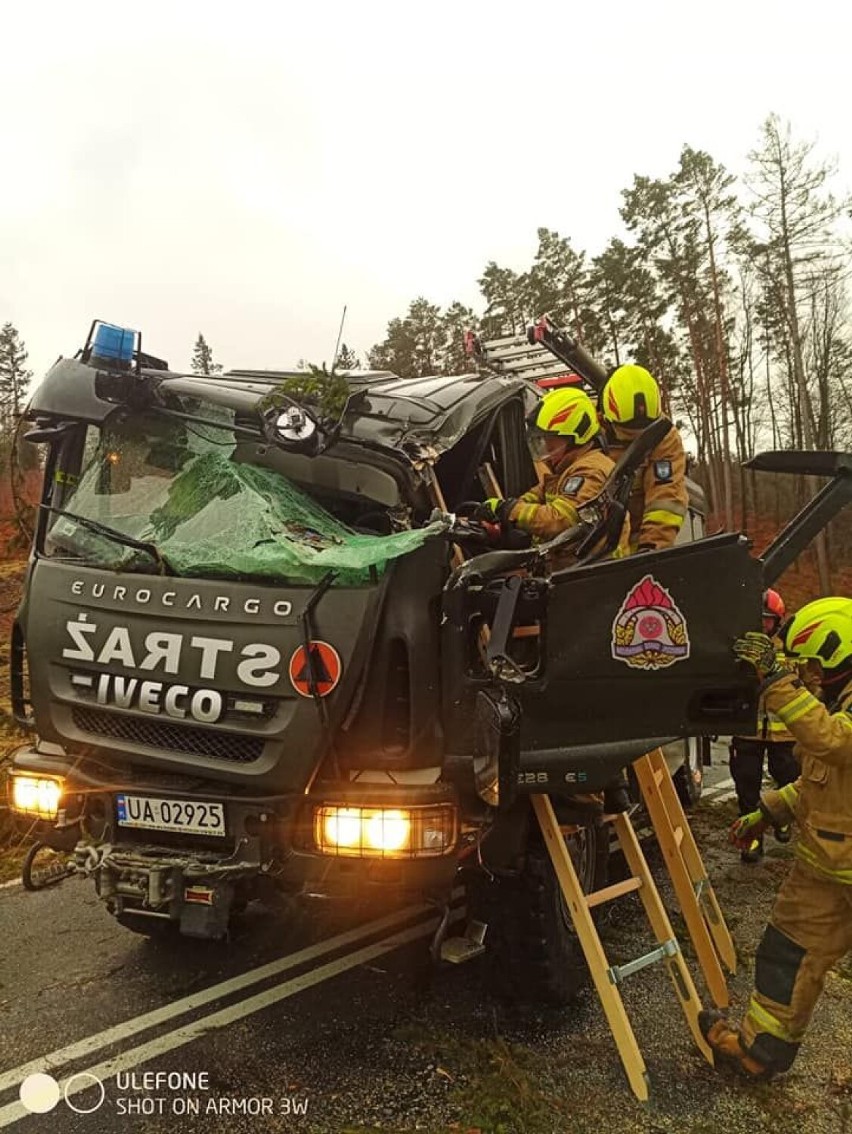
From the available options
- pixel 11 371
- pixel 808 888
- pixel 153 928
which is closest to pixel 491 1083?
pixel 808 888

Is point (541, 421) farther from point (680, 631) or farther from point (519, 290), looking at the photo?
point (519, 290)

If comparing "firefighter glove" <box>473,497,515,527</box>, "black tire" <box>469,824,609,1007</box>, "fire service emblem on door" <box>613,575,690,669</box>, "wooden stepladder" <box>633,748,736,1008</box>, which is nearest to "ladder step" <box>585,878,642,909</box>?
"black tire" <box>469,824,609,1007</box>

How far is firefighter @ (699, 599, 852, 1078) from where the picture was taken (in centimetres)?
282

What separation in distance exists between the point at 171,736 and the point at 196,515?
919 mm

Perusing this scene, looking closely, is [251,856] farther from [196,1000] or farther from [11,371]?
[11,371]

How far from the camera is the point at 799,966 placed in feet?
9.59

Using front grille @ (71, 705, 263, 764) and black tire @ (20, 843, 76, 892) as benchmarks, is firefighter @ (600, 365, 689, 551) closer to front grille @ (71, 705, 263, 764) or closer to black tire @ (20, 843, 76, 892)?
front grille @ (71, 705, 263, 764)

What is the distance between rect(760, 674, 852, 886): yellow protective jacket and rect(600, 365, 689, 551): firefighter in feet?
3.45

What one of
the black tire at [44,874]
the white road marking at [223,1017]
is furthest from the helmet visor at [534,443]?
the black tire at [44,874]

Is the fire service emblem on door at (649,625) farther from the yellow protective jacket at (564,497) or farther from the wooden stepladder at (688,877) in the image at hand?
the wooden stepladder at (688,877)

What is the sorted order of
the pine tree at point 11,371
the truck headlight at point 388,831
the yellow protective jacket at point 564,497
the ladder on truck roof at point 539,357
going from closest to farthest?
1. the truck headlight at point 388,831
2. the yellow protective jacket at point 564,497
3. the ladder on truck roof at point 539,357
4. the pine tree at point 11,371

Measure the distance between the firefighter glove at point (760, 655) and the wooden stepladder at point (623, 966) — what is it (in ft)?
2.86

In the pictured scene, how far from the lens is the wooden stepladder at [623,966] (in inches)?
112

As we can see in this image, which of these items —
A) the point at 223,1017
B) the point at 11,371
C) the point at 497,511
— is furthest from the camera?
the point at 11,371
